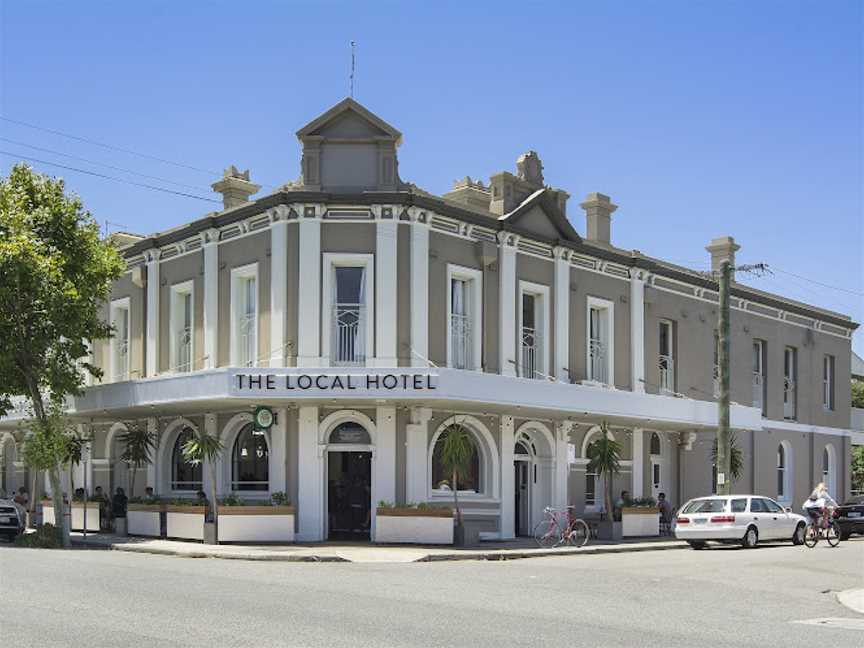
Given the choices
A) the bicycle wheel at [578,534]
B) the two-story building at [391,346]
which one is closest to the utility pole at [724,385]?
the two-story building at [391,346]

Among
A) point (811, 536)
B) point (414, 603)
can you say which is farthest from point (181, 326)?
point (414, 603)

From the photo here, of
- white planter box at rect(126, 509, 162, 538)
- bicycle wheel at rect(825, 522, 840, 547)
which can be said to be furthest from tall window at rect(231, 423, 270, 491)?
bicycle wheel at rect(825, 522, 840, 547)

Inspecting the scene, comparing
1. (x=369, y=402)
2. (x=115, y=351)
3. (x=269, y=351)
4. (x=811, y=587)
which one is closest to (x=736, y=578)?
(x=811, y=587)

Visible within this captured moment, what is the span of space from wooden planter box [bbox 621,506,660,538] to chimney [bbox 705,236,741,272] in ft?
38.3

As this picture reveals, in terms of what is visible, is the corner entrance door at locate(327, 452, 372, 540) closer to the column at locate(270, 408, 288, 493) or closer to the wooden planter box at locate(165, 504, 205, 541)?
the column at locate(270, 408, 288, 493)

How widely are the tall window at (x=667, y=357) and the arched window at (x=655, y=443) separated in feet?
4.83

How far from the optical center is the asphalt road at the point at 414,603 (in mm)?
11102

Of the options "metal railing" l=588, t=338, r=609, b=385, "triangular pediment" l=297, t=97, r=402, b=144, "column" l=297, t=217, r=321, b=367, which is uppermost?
"triangular pediment" l=297, t=97, r=402, b=144

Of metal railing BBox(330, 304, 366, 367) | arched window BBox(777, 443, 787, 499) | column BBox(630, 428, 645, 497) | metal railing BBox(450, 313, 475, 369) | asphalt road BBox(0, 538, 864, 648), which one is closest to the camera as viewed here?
asphalt road BBox(0, 538, 864, 648)

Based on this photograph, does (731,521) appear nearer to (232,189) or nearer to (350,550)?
(350,550)

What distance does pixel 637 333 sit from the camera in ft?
109

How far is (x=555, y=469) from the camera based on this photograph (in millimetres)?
30062

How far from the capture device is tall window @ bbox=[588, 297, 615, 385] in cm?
3206

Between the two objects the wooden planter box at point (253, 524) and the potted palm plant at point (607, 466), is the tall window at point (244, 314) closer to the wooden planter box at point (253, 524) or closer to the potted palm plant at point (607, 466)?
the wooden planter box at point (253, 524)
